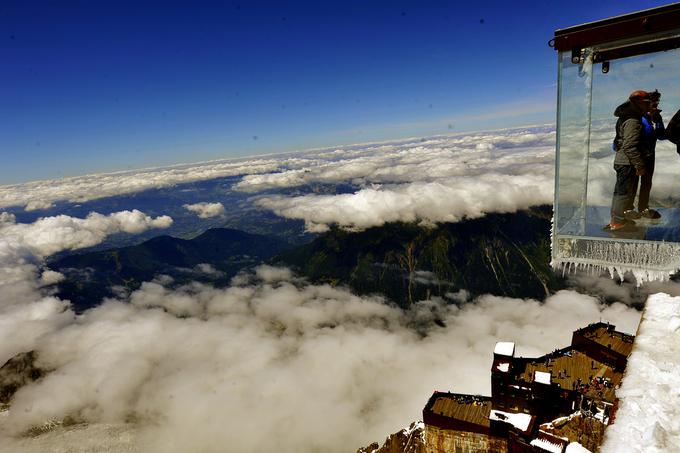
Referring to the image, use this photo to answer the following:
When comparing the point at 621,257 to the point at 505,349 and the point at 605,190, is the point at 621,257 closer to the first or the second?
the point at 605,190

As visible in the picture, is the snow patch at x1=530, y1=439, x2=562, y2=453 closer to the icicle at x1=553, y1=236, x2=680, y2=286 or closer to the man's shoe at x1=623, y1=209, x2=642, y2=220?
the icicle at x1=553, y1=236, x2=680, y2=286

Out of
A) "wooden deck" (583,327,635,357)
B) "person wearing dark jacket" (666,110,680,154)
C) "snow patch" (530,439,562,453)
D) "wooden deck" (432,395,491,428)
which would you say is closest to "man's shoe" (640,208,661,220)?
"person wearing dark jacket" (666,110,680,154)

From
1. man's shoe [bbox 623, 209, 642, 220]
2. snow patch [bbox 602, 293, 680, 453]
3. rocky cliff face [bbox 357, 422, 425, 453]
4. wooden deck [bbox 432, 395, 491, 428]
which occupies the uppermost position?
man's shoe [bbox 623, 209, 642, 220]

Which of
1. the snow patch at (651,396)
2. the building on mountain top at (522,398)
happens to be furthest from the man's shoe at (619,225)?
the building on mountain top at (522,398)

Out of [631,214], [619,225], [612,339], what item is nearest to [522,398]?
[612,339]

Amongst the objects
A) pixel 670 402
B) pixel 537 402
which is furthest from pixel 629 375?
pixel 537 402

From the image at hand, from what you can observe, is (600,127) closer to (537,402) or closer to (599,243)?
(599,243)

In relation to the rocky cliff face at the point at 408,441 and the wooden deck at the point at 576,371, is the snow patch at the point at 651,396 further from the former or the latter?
the rocky cliff face at the point at 408,441
